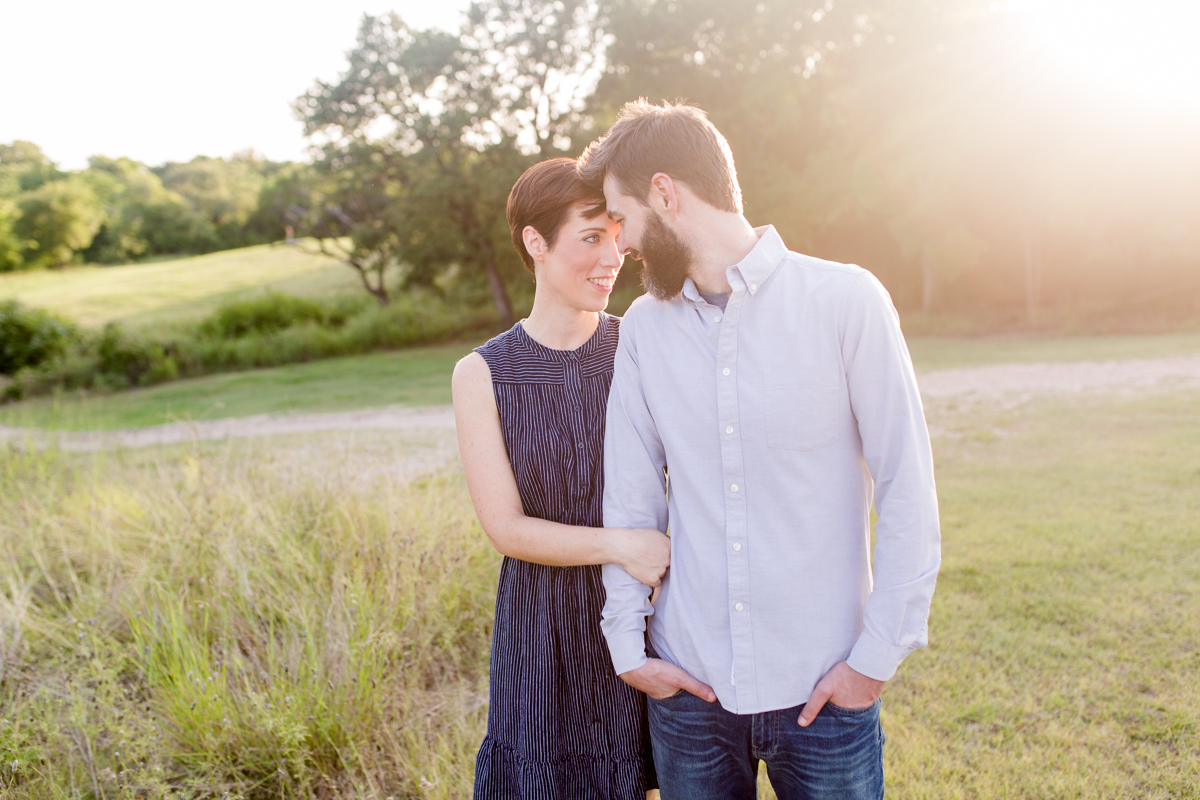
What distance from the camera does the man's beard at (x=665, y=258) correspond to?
1.66 meters

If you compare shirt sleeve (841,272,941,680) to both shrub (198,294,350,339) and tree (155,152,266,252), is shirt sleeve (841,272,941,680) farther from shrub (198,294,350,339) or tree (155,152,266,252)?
tree (155,152,266,252)

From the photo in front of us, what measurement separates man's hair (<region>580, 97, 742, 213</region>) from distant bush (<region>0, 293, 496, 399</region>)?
78.4 feet

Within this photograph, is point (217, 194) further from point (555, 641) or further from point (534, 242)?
point (555, 641)

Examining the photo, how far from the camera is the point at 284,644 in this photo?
3.16 metres

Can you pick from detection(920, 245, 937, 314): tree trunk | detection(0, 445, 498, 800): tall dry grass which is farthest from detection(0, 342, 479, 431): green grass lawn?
detection(920, 245, 937, 314): tree trunk

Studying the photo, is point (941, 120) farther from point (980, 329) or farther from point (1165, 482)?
point (1165, 482)

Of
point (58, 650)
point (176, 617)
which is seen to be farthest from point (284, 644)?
point (58, 650)

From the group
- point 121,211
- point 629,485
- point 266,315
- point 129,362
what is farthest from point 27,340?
point 121,211

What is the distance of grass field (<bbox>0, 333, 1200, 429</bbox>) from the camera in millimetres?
13867

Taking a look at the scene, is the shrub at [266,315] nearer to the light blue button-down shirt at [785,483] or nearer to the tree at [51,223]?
the light blue button-down shirt at [785,483]

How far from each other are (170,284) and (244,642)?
40234mm

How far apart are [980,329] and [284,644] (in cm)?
2001

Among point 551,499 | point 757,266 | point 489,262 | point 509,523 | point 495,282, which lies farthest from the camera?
point 495,282

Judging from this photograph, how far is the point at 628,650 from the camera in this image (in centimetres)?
167
